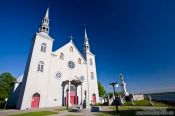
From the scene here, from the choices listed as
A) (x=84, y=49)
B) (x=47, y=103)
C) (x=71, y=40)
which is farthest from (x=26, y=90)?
(x=84, y=49)

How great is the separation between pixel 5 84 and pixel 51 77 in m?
23.9

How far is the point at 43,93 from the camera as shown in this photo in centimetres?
2458

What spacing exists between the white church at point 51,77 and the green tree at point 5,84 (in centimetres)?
726

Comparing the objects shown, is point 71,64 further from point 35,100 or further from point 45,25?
point 35,100

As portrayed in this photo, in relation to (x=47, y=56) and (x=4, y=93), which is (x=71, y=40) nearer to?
(x=47, y=56)

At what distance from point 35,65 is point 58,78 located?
5841 mm

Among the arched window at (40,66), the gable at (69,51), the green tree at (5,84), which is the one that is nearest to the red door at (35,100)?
the arched window at (40,66)

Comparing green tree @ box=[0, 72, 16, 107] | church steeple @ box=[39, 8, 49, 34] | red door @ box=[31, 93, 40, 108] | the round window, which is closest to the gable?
the round window

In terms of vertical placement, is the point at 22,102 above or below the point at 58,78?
below

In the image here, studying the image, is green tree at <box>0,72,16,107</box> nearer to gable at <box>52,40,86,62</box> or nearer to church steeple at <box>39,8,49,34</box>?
gable at <box>52,40,86,62</box>

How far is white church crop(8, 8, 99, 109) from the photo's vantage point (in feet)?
77.3

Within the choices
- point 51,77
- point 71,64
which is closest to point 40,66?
point 51,77

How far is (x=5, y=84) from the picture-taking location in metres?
40.9

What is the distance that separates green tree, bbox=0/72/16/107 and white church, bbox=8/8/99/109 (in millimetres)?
7261
